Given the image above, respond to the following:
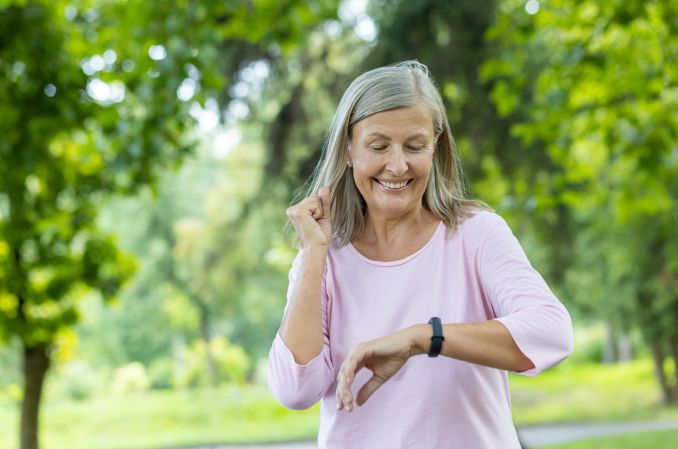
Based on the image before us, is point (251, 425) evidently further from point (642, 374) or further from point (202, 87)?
point (202, 87)

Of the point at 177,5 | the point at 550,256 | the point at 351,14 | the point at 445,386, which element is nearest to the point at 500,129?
the point at 550,256

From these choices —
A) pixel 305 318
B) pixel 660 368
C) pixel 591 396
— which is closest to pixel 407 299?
pixel 305 318

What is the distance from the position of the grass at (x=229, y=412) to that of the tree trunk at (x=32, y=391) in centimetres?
806

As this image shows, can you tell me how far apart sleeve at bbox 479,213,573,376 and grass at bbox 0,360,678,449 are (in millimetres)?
14954

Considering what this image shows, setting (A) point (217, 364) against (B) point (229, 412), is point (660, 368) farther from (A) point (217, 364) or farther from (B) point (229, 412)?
(A) point (217, 364)

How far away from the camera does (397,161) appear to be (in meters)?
1.75

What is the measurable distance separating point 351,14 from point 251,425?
42.1ft

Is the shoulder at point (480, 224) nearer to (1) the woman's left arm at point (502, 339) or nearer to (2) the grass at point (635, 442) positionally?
(1) the woman's left arm at point (502, 339)

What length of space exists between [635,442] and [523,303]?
41.5ft

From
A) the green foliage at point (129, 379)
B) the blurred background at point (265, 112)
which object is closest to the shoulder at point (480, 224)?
the blurred background at point (265, 112)

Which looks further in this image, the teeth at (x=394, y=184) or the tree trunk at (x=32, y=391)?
the tree trunk at (x=32, y=391)

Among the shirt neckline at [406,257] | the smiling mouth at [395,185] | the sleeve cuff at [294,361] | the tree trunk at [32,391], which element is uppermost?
the tree trunk at [32,391]

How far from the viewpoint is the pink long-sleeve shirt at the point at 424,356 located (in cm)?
169

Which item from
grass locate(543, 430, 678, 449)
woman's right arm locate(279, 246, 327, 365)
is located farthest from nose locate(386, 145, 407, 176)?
grass locate(543, 430, 678, 449)
